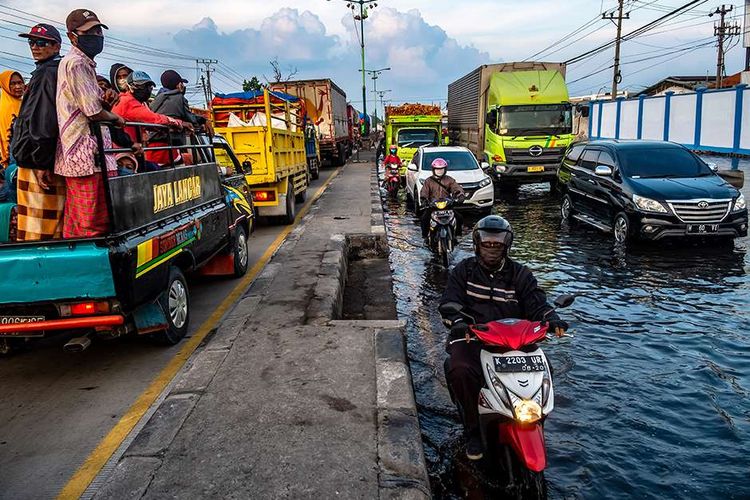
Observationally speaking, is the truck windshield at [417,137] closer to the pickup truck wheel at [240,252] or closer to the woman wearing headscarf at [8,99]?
the pickup truck wheel at [240,252]

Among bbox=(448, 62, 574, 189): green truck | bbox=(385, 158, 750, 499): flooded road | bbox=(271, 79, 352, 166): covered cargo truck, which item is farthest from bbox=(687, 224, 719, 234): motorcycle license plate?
bbox=(271, 79, 352, 166): covered cargo truck

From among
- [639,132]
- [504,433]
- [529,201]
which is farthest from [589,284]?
[639,132]

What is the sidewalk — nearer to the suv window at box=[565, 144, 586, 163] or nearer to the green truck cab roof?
the suv window at box=[565, 144, 586, 163]

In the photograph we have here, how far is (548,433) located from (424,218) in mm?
5401

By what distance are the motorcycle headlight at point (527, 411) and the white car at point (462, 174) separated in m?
9.03

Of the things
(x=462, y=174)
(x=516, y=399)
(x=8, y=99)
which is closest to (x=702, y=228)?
(x=462, y=174)

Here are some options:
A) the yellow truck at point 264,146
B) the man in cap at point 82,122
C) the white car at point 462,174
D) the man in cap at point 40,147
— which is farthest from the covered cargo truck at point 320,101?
the man in cap at point 82,122

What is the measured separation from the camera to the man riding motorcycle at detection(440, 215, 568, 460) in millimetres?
3445

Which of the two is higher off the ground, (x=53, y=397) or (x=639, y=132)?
(x=639, y=132)

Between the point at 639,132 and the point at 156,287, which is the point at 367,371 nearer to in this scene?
the point at 156,287

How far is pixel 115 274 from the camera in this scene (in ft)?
13.6

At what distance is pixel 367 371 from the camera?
4.37 meters

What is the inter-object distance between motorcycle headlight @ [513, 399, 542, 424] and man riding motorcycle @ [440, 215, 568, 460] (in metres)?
0.41

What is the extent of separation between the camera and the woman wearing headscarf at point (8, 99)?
5230mm
